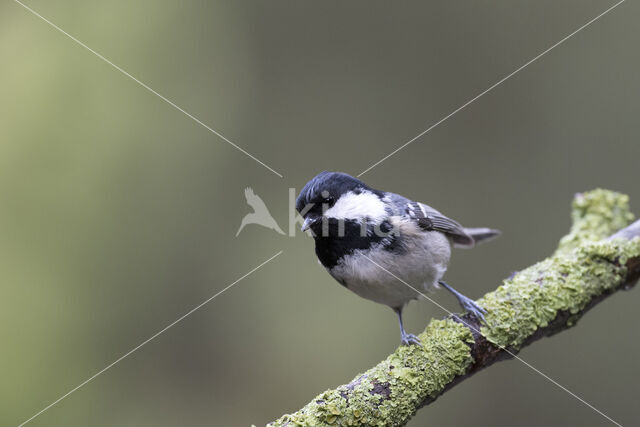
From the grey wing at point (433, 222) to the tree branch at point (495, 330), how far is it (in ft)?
1.31

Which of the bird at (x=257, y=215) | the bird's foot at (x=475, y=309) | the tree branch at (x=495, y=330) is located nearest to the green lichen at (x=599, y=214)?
the tree branch at (x=495, y=330)

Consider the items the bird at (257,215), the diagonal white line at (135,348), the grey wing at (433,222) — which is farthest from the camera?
the bird at (257,215)

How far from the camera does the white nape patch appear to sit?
2.59m

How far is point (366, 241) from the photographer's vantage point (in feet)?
8.51

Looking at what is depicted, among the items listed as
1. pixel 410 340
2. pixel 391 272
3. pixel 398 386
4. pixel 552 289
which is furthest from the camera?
pixel 552 289

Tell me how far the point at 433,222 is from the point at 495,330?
63cm

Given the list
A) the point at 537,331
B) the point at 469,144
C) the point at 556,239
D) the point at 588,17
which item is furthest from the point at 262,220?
the point at 588,17

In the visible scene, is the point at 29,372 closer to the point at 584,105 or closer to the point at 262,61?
the point at 262,61

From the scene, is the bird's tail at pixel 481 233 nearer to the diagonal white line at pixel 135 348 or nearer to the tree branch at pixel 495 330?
the tree branch at pixel 495 330

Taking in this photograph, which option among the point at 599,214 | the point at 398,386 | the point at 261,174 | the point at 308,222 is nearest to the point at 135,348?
the point at 261,174

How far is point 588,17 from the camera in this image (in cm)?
511

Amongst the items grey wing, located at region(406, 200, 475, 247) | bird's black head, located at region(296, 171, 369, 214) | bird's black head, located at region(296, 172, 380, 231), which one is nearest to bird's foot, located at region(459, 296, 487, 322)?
grey wing, located at region(406, 200, 475, 247)

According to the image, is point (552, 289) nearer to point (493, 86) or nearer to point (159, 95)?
point (493, 86)

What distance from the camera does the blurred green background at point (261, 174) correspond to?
448 centimetres
